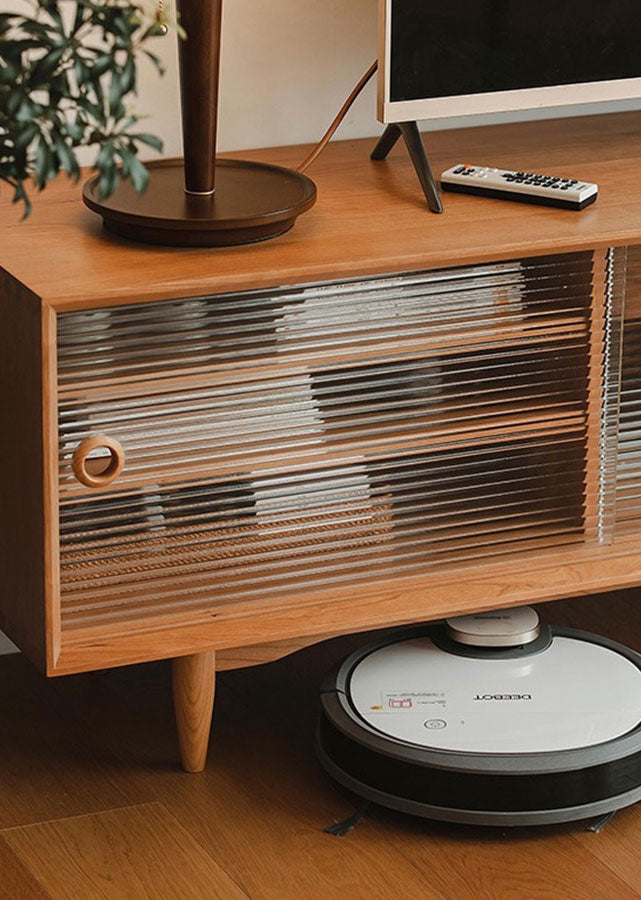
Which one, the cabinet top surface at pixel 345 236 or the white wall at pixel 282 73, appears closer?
the cabinet top surface at pixel 345 236

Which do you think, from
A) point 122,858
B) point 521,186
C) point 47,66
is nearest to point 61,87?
point 47,66

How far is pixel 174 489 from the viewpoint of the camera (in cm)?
160

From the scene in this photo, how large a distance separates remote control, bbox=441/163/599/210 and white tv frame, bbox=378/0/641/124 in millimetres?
71

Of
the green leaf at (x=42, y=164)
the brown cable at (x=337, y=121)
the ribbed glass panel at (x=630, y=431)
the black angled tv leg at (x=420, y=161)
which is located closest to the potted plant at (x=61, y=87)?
the green leaf at (x=42, y=164)

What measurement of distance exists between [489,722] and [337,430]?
1.16ft

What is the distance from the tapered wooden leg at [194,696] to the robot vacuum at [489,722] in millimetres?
130

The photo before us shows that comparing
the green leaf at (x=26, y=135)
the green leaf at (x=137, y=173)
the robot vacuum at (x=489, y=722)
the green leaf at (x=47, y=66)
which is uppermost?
the green leaf at (x=47, y=66)

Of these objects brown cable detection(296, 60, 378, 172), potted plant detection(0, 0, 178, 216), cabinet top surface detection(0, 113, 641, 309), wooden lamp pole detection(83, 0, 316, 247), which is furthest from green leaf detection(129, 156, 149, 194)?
brown cable detection(296, 60, 378, 172)

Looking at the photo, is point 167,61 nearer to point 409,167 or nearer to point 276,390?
point 409,167

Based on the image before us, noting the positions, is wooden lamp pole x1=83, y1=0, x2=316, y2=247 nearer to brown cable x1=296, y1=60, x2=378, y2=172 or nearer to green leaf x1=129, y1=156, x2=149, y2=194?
brown cable x1=296, y1=60, x2=378, y2=172

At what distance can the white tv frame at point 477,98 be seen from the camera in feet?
5.47

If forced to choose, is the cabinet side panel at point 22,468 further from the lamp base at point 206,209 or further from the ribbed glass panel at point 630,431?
the ribbed glass panel at point 630,431

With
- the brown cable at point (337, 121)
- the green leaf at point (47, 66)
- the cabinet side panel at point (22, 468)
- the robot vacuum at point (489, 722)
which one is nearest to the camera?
the green leaf at point (47, 66)

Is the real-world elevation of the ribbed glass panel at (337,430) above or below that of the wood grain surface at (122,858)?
above
